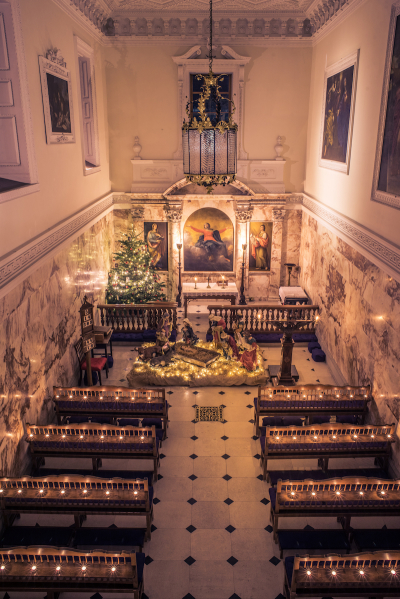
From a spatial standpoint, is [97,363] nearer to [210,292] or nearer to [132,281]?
[132,281]

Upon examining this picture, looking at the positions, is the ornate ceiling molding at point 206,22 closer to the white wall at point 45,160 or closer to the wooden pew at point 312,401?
the white wall at point 45,160

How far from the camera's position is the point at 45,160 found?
393 inches

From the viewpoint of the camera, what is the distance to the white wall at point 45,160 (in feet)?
28.0

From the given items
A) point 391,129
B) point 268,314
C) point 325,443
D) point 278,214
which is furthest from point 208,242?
point 325,443

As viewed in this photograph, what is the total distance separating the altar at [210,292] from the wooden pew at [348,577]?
11.0m

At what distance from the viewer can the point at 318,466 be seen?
31.0ft

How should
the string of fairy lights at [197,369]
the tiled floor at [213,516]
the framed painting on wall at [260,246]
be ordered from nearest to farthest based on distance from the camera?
1. the tiled floor at [213,516]
2. the string of fairy lights at [197,369]
3. the framed painting on wall at [260,246]

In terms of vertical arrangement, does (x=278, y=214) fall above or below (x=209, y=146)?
below

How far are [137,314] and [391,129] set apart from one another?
31.3 ft

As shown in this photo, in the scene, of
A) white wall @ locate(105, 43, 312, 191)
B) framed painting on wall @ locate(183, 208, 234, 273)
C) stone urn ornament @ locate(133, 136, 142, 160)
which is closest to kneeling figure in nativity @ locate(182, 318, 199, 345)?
framed painting on wall @ locate(183, 208, 234, 273)

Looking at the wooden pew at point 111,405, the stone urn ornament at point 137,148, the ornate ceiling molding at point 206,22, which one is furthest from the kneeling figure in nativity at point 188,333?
the ornate ceiling molding at point 206,22

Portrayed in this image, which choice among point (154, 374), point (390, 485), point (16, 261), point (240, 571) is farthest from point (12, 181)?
point (390, 485)

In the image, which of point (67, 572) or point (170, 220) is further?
point (170, 220)

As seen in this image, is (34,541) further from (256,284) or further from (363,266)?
(256,284)
